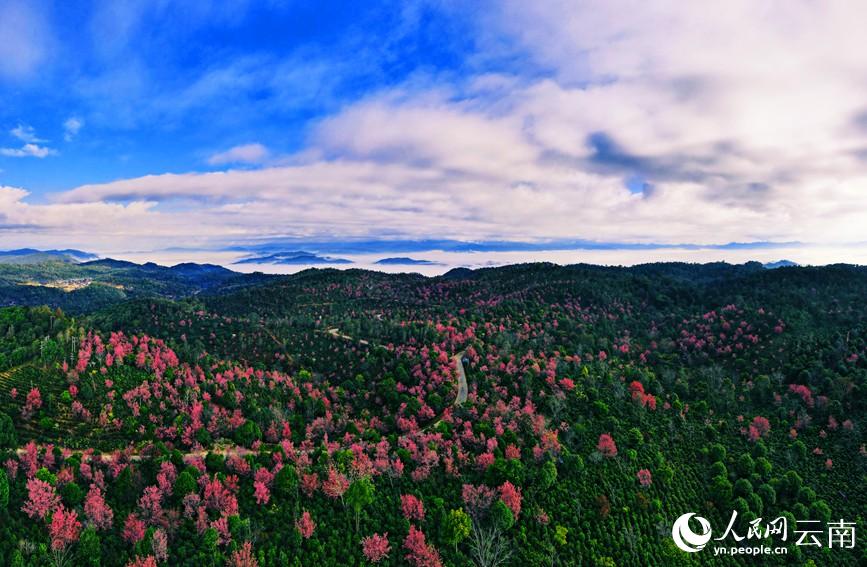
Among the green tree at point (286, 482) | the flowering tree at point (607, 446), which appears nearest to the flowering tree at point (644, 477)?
the flowering tree at point (607, 446)

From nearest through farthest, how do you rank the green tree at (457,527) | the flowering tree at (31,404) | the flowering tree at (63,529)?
Result: 1. the flowering tree at (63,529)
2. the green tree at (457,527)
3. the flowering tree at (31,404)

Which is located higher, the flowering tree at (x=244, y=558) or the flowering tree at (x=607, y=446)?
the flowering tree at (x=607, y=446)

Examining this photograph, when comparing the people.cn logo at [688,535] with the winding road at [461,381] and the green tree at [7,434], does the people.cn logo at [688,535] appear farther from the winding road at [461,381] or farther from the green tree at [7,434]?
the green tree at [7,434]

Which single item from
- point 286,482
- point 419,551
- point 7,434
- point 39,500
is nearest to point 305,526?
point 286,482

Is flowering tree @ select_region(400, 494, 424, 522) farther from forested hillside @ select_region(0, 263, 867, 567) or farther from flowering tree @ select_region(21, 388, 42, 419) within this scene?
flowering tree @ select_region(21, 388, 42, 419)

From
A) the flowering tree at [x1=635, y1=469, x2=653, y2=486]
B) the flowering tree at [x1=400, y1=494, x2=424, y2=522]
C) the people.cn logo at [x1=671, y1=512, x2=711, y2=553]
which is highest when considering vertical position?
the flowering tree at [x1=635, y1=469, x2=653, y2=486]

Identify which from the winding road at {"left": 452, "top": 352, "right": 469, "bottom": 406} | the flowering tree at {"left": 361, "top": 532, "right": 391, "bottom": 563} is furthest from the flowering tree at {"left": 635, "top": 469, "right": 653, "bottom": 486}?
the flowering tree at {"left": 361, "top": 532, "right": 391, "bottom": 563}

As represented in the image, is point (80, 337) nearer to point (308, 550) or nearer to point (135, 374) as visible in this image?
point (135, 374)

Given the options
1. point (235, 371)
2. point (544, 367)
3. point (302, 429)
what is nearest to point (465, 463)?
point (302, 429)
